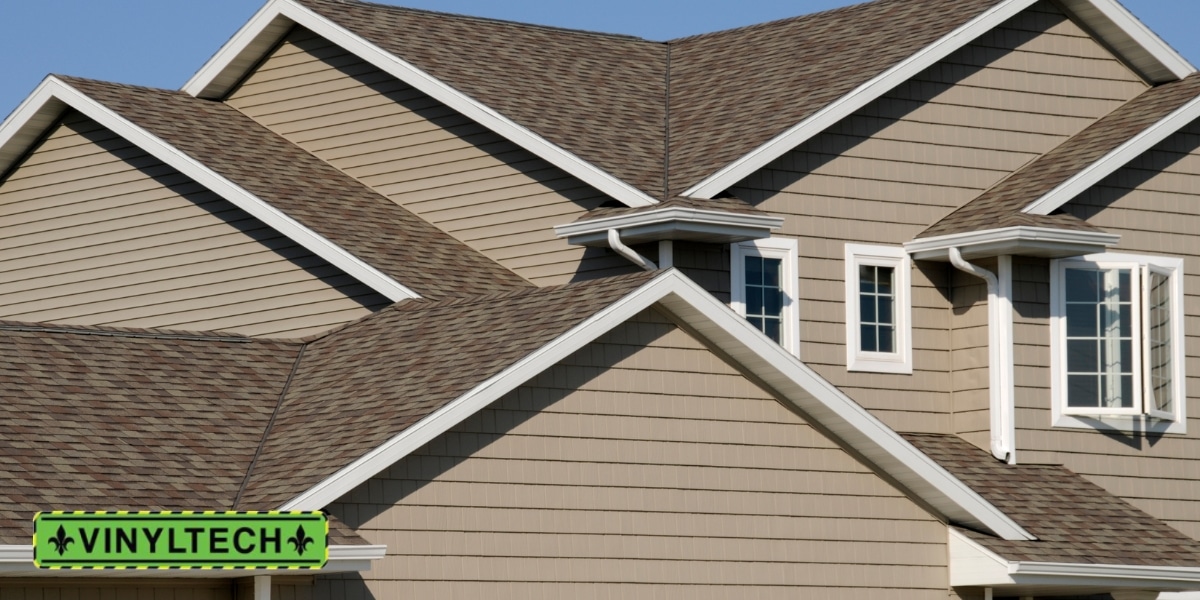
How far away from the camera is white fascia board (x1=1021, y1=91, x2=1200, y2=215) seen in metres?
20.7

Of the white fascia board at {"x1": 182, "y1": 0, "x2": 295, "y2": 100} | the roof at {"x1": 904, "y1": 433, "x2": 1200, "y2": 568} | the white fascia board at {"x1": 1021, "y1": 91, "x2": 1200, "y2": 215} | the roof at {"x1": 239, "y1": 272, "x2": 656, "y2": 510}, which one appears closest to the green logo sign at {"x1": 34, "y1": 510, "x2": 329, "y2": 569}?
the roof at {"x1": 239, "y1": 272, "x2": 656, "y2": 510}

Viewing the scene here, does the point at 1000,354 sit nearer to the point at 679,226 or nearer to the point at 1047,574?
the point at 1047,574

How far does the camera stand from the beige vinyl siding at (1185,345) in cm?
2081

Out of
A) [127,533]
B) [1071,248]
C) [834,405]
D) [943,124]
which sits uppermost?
[943,124]

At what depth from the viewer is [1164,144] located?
2186cm

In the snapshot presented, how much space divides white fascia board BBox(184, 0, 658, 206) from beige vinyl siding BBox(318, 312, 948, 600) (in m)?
3.41

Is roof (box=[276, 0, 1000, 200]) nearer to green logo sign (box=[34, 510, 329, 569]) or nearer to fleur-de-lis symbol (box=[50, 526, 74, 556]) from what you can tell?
green logo sign (box=[34, 510, 329, 569])

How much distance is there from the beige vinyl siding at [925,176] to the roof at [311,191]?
2.90 meters

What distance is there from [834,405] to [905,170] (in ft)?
16.0

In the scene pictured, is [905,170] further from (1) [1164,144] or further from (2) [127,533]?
→ (2) [127,533]

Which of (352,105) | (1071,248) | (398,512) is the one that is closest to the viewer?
(398,512)

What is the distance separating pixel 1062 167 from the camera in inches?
843

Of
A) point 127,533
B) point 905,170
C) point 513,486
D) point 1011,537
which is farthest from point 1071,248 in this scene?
point 127,533

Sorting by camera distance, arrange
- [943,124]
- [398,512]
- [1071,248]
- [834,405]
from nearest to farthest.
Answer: [398,512] < [834,405] < [1071,248] < [943,124]
